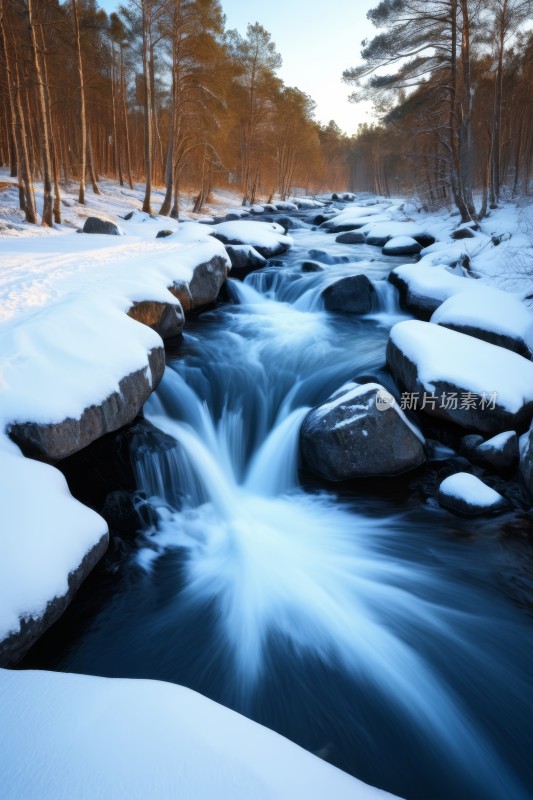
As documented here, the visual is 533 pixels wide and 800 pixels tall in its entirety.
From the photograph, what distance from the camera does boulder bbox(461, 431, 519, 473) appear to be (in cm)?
501

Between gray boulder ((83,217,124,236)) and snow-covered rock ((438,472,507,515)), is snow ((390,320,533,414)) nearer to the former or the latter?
snow-covered rock ((438,472,507,515))

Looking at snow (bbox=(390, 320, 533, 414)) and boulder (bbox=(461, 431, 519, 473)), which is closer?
boulder (bbox=(461, 431, 519, 473))

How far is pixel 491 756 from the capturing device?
8.56ft

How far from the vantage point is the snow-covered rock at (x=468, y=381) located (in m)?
5.20

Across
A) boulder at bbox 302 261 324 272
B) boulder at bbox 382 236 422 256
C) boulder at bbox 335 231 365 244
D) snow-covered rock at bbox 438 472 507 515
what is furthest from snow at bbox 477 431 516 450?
boulder at bbox 335 231 365 244

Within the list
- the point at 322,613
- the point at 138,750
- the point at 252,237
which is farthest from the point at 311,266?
the point at 138,750

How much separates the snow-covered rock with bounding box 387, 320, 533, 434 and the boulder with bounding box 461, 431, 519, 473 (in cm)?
22

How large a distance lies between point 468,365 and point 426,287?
3815mm

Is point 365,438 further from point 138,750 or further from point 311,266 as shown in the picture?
point 311,266

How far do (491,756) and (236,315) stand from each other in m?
8.13

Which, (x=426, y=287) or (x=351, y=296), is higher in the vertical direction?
(x=426, y=287)

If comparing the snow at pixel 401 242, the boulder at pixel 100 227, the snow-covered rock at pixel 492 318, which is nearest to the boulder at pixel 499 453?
the snow-covered rock at pixel 492 318

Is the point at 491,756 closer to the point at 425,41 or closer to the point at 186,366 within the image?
the point at 186,366

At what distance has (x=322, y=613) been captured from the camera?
362cm
